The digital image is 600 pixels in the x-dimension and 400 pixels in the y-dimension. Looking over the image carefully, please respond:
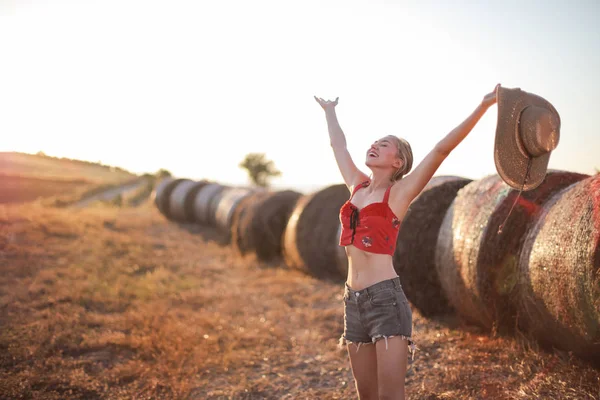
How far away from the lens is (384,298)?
2.90 metres

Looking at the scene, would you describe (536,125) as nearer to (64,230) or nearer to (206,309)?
(206,309)

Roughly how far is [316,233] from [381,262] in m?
6.70

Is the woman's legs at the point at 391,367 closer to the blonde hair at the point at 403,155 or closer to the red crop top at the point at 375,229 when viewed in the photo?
the red crop top at the point at 375,229

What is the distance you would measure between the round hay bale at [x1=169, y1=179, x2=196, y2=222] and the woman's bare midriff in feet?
55.7

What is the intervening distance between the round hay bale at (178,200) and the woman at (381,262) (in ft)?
55.5

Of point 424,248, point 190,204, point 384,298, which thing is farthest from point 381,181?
point 190,204

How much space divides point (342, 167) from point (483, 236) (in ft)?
6.91

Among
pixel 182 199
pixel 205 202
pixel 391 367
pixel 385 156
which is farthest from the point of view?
pixel 182 199

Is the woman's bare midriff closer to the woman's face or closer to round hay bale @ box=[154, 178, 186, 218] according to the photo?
the woman's face

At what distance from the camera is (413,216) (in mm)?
6504

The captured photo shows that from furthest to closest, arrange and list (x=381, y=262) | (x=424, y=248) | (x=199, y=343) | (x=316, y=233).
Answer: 1. (x=316, y=233)
2. (x=424, y=248)
3. (x=199, y=343)
4. (x=381, y=262)

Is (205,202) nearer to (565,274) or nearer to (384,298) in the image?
(565,274)

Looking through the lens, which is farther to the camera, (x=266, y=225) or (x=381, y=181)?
(x=266, y=225)

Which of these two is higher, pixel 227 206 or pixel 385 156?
pixel 385 156
